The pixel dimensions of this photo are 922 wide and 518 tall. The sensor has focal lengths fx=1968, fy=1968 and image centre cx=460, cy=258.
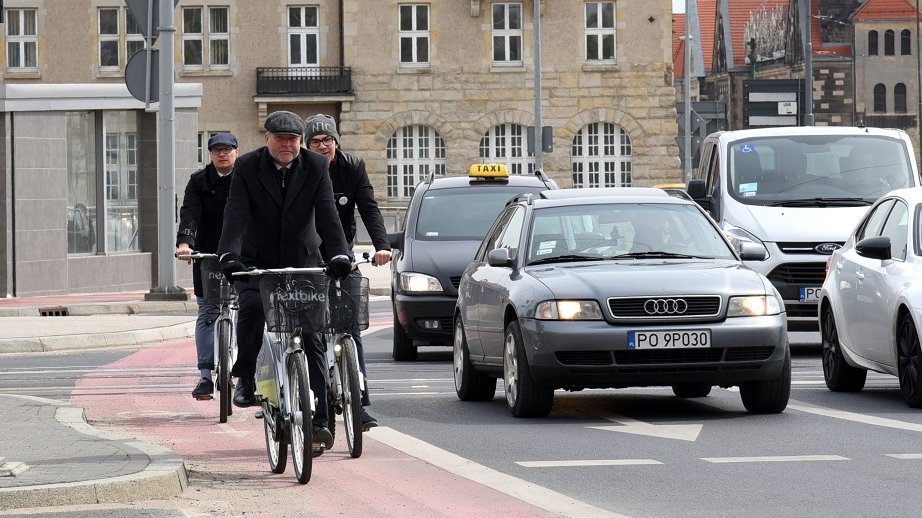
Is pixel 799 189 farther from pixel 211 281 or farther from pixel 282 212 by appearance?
pixel 282 212

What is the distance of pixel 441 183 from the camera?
63.8 ft

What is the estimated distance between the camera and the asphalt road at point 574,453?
27.0 feet

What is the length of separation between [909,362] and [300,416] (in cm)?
509

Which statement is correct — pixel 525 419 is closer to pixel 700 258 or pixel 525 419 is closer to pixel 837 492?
pixel 700 258

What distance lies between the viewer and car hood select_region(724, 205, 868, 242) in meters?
18.1

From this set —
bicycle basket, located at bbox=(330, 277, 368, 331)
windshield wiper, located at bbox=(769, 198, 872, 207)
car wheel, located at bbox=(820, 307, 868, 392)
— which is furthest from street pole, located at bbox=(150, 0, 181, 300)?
bicycle basket, located at bbox=(330, 277, 368, 331)

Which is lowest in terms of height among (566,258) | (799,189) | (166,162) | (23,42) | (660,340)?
(660,340)

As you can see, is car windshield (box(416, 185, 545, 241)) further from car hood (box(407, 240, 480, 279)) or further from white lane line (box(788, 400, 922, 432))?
white lane line (box(788, 400, 922, 432))

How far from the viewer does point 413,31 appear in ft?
199

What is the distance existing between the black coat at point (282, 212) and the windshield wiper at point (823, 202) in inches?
391

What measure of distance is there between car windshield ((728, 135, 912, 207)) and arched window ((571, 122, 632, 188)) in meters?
41.6

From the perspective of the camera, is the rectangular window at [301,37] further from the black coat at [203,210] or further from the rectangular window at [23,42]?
the black coat at [203,210]

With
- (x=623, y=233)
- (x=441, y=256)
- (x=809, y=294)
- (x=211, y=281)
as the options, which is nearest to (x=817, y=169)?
(x=809, y=294)

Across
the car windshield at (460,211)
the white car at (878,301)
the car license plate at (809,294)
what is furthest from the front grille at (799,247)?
the white car at (878,301)
